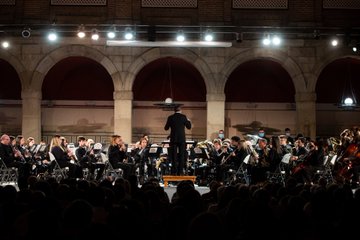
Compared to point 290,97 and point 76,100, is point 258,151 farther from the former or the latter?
point 76,100

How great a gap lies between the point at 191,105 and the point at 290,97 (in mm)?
4393

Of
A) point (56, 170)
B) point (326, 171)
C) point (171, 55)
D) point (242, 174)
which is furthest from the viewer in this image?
point (171, 55)

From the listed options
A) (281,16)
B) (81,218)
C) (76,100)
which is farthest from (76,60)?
(81,218)

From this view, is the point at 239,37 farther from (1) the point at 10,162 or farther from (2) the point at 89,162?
(1) the point at 10,162

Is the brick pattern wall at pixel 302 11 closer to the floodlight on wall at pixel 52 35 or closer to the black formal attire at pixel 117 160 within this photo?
the floodlight on wall at pixel 52 35

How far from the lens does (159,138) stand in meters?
25.3

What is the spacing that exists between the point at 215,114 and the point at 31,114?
7063mm

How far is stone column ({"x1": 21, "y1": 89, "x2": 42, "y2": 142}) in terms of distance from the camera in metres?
22.1

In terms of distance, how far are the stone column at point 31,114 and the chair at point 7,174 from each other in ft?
13.4

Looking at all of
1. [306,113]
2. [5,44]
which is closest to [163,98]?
[306,113]

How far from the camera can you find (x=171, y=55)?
870 inches

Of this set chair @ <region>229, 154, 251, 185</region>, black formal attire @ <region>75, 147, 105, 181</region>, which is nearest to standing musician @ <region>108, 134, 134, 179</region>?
black formal attire @ <region>75, 147, 105, 181</region>

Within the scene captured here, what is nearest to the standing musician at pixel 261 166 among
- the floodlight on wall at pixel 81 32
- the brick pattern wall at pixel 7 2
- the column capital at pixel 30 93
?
the floodlight on wall at pixel 81 32

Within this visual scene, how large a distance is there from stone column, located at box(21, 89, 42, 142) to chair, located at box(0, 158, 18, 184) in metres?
4.09
